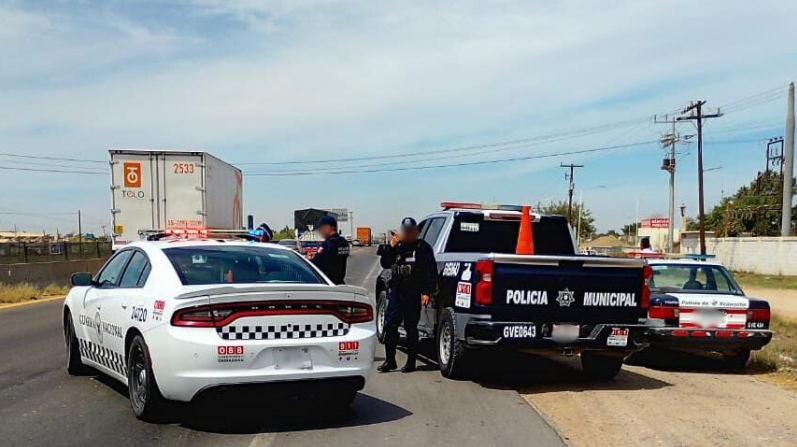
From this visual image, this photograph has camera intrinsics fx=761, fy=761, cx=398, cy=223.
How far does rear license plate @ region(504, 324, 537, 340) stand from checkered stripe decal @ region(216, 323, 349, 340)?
2.22 meters

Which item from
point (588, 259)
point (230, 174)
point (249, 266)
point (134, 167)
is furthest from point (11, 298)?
point (588, 259)

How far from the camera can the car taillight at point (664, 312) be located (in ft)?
30.9

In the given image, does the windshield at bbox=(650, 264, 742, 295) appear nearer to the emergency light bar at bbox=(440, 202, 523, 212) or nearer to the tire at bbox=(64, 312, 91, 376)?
the emergency light bar at bbox=(440, 202, 523, 212)

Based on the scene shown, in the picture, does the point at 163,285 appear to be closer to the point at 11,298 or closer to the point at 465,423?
the point at 465,423

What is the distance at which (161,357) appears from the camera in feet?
18.8

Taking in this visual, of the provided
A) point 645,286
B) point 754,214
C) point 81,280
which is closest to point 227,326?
point 81,280

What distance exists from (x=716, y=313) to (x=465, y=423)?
4.48 m

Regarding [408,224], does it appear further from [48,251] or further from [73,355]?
[48,251]

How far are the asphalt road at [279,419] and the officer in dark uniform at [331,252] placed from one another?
175 centimetres

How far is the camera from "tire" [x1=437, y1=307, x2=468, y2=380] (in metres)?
8.25

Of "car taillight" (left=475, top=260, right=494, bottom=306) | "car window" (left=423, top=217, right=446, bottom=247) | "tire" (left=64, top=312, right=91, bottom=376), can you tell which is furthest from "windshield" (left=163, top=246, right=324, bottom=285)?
"car window" (left=423, top=217, right=446, bottom=247)

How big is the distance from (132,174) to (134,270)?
39.5ft

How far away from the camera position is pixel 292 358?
19.5 feet

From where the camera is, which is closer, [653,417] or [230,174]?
[653,417]
